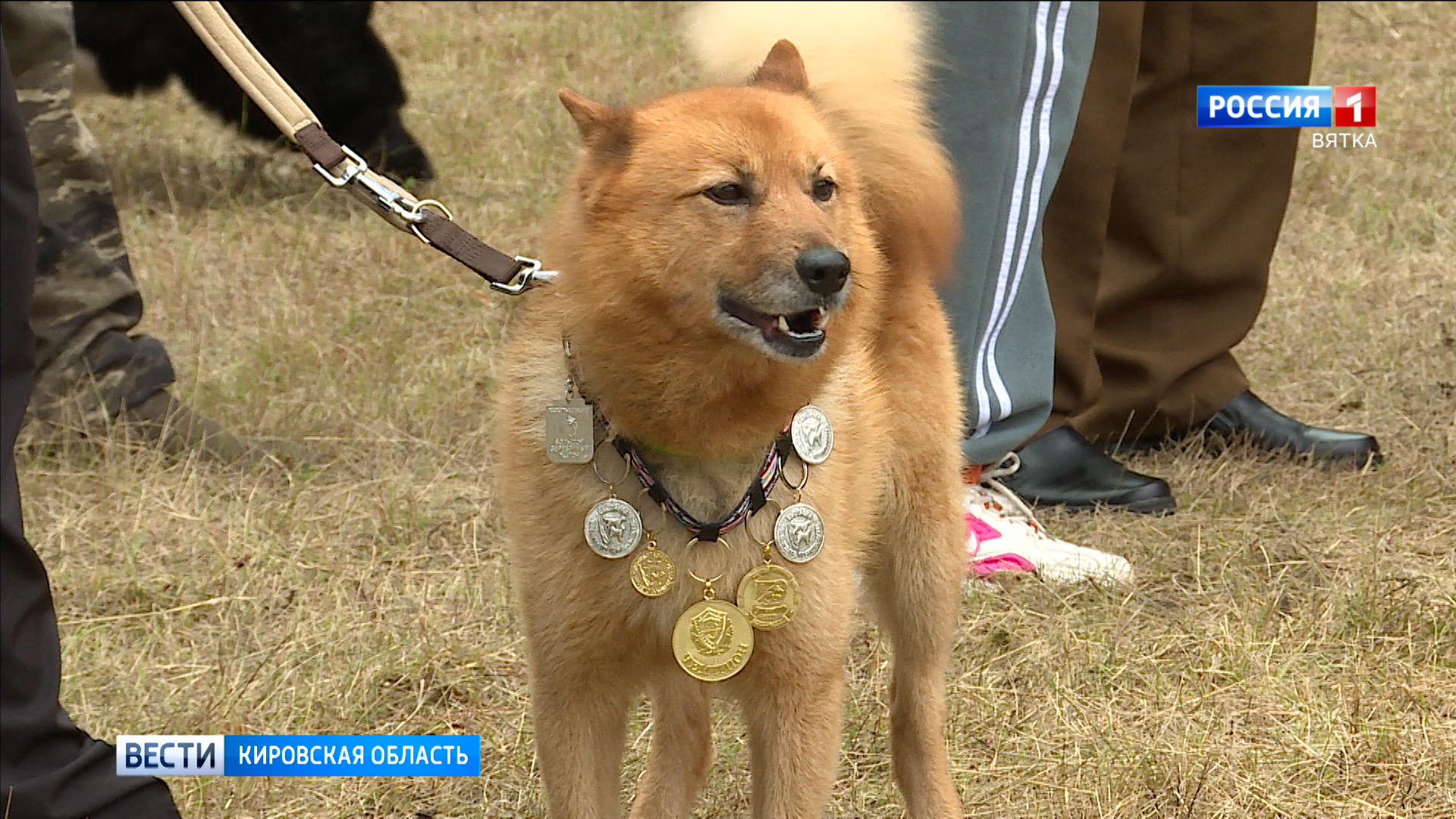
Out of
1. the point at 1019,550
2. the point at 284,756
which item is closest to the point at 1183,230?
the point at 1019,550

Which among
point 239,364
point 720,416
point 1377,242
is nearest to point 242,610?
point 239,364

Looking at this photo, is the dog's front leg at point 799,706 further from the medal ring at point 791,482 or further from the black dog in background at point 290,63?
the black dog in background at point 290,63

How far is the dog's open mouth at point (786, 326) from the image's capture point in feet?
6.52

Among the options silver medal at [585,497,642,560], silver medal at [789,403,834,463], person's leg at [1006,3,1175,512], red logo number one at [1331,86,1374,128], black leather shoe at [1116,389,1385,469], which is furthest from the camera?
red logo number one at [1331,86,1374,128]

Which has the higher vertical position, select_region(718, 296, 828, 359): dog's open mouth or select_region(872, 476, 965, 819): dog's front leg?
select_region(718, 296, 828, 359): dog's open mouth

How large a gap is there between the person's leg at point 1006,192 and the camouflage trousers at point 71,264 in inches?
90.5

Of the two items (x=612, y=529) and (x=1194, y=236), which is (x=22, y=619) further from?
(x=1194, y=236)

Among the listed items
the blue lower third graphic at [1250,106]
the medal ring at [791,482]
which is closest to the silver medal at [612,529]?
the medal ring at [791,482]

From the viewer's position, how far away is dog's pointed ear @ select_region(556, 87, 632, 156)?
209 cm

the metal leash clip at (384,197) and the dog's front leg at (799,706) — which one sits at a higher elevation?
the metal leash clip at (384,197)

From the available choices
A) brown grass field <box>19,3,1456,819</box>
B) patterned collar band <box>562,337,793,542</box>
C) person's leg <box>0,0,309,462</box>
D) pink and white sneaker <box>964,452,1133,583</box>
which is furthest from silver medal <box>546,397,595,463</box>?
person's leg <box>0,0,309,462</box>

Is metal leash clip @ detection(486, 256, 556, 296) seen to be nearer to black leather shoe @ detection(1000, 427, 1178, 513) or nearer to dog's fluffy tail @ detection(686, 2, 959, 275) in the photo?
dog's fluffy tail @ detection(686, 2, 959, 275)

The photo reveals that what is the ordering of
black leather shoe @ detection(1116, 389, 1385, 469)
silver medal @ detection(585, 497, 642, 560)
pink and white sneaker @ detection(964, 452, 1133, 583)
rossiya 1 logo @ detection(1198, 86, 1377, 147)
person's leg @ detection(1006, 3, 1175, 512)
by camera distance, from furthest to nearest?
rossiya 1 logo @ detection(1198, 86, 1377, 147) < black leather shoe @ detection(1116, 389, 1385, 469) < person's leg @ detection(1006, 3, 1175, 512) < pink and white sneaker @ detection(964, 452, 1133, 583) < silver medal @ detection(585, 497, 642, 560)

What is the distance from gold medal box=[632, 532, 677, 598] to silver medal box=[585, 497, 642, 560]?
0.07 feet
